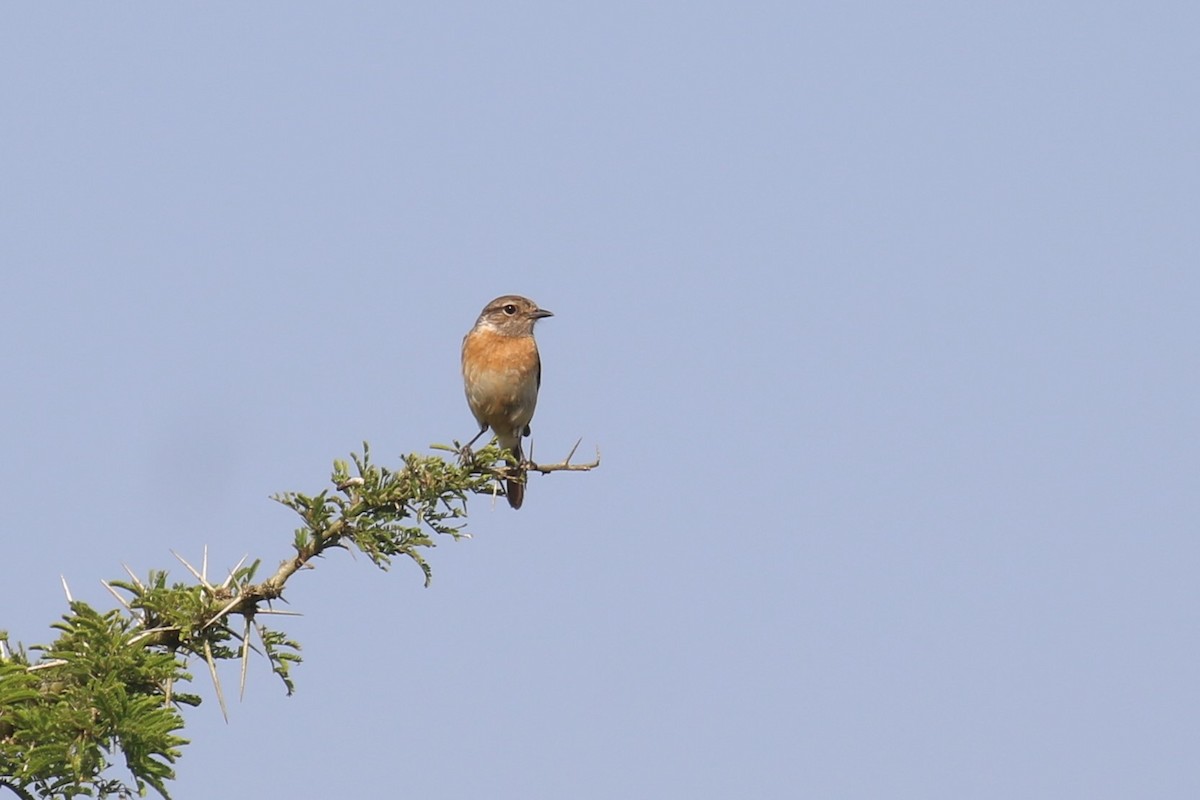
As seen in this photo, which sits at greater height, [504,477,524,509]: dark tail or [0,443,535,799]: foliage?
[504,477,524,509]: dark tail

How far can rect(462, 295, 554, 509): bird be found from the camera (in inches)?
469

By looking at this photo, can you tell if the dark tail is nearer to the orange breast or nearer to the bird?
the bird

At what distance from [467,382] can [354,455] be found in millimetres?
6523

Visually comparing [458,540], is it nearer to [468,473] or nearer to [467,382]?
[468,473]

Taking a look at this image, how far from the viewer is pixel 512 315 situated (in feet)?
41.1

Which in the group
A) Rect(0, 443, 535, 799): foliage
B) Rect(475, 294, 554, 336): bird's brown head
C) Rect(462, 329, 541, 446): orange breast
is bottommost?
Rect(0, 443, 535, 799): foliage

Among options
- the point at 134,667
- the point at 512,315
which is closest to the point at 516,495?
the point at 512,315

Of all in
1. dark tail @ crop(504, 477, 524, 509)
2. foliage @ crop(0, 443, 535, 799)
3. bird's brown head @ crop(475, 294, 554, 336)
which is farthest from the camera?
bird's brown head @ crop(475, 294, 554, 336)

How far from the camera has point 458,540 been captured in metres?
5.72

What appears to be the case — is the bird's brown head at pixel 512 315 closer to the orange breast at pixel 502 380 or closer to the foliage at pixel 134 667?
the orange breast at pixel 502 380

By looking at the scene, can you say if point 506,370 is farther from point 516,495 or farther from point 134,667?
point 134,667

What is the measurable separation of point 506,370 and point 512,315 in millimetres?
756

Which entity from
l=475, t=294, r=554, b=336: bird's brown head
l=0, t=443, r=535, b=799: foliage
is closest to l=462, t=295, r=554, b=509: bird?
l=475, t=294, r=554, b=336: bird's brown head

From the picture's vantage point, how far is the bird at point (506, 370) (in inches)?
469
